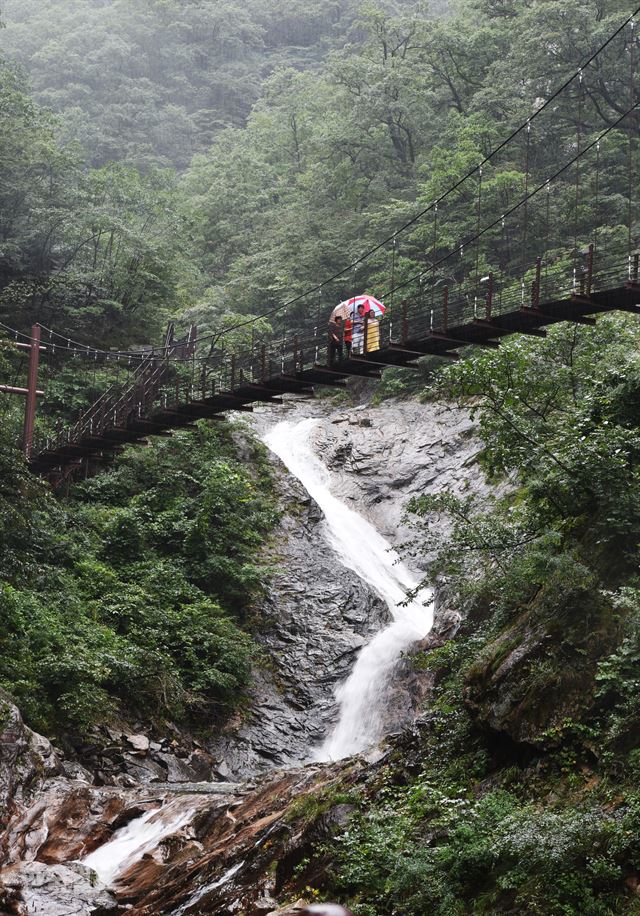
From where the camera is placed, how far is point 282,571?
21.4 m

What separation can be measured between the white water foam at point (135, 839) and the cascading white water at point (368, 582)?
3655mm

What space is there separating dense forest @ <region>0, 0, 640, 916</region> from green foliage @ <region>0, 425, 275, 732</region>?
0.05 metres

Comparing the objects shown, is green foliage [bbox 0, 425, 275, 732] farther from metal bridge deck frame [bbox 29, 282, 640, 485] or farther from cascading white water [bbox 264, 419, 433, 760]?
cascading white water [bbox 264, 419, 433, 760]

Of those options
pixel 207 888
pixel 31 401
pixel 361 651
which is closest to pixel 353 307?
pixel 361 651

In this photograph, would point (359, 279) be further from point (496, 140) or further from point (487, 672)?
point (487, 672)

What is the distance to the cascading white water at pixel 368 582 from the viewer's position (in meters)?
17.1

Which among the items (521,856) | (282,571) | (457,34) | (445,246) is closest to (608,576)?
(521,856)

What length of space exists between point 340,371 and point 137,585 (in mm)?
6021

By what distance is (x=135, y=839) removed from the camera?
36.0 feet

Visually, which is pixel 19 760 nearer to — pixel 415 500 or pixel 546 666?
pixel 415 500

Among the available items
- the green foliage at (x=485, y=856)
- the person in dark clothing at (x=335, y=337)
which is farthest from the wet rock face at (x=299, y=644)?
the green foliage at (x=485, y=856)

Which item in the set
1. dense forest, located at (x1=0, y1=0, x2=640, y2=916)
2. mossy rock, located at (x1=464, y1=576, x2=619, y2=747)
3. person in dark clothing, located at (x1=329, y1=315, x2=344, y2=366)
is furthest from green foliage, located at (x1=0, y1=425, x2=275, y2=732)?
mossy rock, located at (x1=464, y1=576, x2=619, y2=747)

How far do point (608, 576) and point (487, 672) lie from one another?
Result: 1571 mm

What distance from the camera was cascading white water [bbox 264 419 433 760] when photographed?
1709 cm
